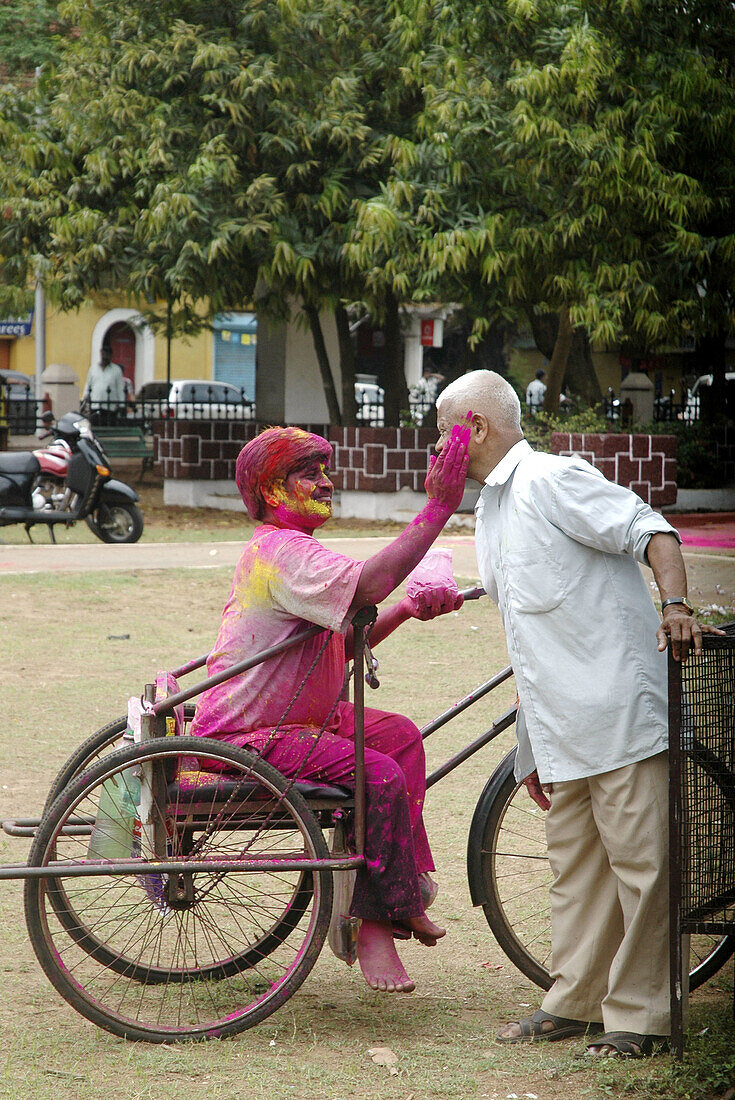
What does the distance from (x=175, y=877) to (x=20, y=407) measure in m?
22.4

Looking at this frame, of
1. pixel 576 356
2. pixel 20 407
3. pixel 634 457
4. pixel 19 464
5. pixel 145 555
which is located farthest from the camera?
pixel 20 407

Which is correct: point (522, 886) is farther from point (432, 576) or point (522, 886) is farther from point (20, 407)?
point (20, 407)

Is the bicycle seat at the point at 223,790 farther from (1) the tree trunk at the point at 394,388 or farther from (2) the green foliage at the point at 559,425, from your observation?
(1) the tree trunk at the point at 394,388

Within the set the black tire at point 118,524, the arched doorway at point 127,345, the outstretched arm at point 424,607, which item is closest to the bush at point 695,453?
the black tire at point 118,524

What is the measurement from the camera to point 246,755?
3211 mm

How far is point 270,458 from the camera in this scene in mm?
3453

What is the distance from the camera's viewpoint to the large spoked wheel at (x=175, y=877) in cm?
322

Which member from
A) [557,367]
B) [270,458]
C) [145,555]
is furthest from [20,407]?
[270,458]

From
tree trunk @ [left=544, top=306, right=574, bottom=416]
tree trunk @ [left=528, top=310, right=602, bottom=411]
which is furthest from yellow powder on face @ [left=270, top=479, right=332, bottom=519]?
tree trunk @ [left=528, top=310, right=602, bottom=411]

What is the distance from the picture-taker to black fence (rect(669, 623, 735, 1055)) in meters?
3.02

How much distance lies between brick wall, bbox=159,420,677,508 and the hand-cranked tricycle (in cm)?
1092

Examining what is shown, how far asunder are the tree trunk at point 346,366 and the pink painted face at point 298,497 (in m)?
13.4

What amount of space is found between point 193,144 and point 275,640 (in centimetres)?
1263

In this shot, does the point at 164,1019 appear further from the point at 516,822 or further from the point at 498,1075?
the point at 516,822
